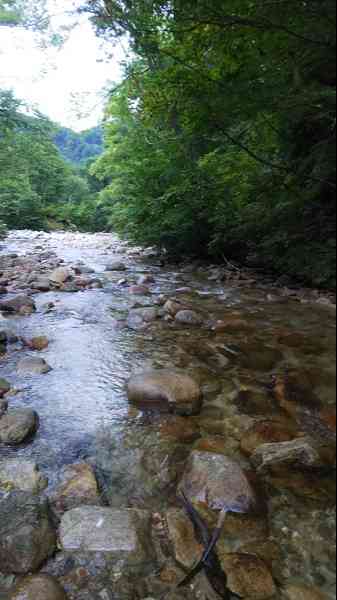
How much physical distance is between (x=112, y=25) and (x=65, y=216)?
91.0 ft

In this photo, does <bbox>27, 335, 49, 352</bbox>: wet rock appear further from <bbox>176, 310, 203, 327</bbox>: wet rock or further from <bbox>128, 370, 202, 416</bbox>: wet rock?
<bbox>176, 310, 203, 327</bbox>: wet rock

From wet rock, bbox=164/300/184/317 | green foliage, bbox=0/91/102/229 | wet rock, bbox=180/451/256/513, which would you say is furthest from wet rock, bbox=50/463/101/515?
green foliage, bbox=0/91/102/229

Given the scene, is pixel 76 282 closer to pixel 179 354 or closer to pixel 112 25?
pixel 179 354

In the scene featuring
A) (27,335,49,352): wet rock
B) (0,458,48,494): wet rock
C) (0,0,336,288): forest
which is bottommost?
(27,335,49,352): wet rock

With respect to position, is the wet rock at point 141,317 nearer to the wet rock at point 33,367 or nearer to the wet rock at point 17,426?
the wet rock at point 33,367

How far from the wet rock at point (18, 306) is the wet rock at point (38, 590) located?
163 inches

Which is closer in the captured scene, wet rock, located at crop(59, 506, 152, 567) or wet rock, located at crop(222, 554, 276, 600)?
wet rock, located at crop(222, 554, 276, 600)

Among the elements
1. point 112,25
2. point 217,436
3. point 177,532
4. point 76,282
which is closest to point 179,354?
point 217,436

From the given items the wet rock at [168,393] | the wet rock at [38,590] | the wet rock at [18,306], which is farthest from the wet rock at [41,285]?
the wet rock at [38,590]

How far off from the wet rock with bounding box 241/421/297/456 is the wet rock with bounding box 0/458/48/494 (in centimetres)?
124

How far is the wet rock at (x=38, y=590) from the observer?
54.9 inches

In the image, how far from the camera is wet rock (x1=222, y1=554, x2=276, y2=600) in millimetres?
1388

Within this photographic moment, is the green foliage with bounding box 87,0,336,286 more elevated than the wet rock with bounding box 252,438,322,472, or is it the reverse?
the green foliage with bounding box 87,0,336,286

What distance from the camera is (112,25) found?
262 centimetres
